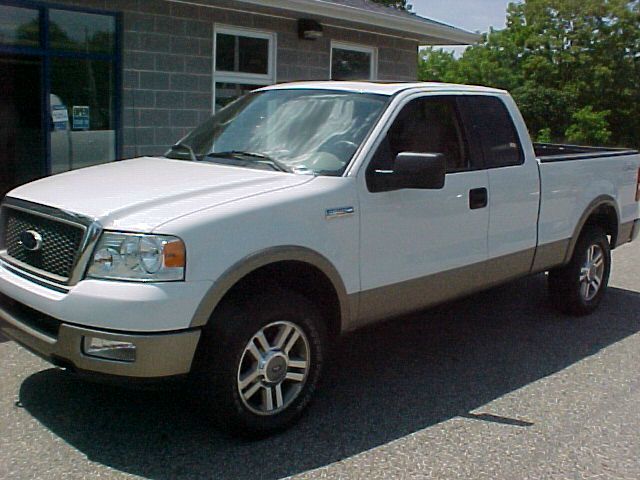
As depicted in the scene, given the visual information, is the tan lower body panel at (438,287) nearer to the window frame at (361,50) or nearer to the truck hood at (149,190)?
the truck hood at (149,190)

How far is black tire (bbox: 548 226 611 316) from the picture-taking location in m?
6.78

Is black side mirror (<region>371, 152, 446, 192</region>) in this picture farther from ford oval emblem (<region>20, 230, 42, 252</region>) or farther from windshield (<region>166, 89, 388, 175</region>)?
ford oval emblem (<region>20, 230, 42, 252</region>)

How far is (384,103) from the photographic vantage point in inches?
201

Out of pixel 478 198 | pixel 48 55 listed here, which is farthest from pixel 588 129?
pixel 478 198

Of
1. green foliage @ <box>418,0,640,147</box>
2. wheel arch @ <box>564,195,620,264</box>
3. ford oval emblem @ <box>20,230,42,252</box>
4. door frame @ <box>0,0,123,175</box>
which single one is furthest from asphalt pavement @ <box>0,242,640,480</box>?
green foliage @ <box>418,0,640,147</box>

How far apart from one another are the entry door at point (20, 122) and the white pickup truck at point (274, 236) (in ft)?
15.1

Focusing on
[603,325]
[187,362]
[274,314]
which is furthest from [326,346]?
[603,325]

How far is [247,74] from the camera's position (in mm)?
11359

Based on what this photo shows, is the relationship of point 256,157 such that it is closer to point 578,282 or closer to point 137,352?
point 137,352

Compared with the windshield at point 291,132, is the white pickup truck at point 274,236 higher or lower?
lower

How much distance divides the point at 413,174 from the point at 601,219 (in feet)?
10.4

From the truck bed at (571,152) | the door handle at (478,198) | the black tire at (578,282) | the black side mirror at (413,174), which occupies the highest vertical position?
the truck bed at (571,152)

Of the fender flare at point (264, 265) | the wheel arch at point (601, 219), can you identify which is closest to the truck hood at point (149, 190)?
the fender flare at point (264, 265)

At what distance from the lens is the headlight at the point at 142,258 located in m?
3.76
